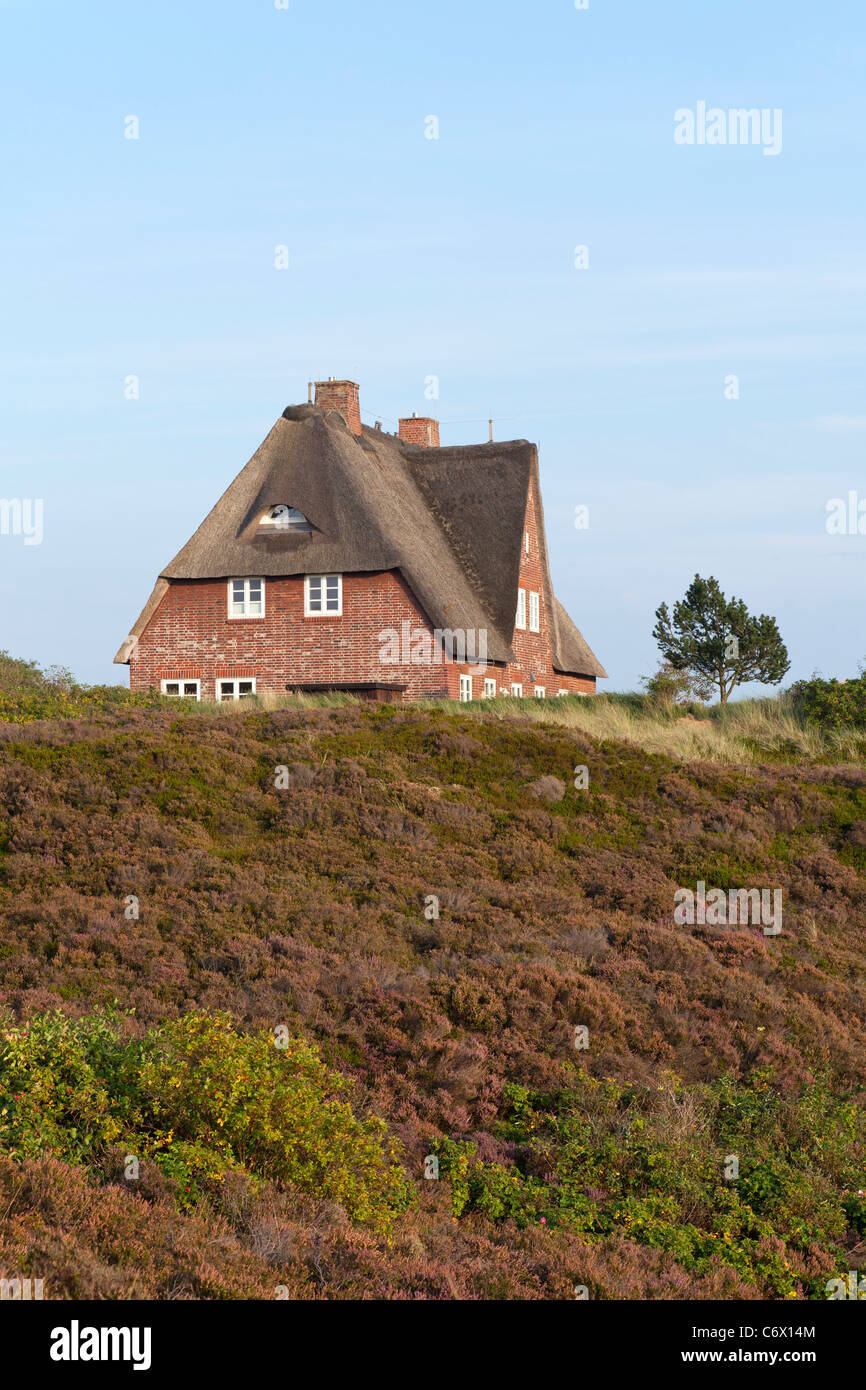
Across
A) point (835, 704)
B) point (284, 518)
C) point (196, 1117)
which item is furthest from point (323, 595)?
point (196, 1117)

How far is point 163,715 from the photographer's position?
25.5 meters

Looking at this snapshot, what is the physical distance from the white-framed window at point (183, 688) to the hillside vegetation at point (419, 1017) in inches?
502

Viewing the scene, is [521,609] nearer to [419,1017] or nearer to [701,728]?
[701,728]

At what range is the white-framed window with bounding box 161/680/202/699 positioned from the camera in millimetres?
35625

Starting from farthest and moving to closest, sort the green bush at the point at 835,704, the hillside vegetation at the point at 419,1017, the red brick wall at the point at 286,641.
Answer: the red brick wall at the point at 286,641, the green bush at the point at 835,704, the hillside vegetation at the point at 419,1017

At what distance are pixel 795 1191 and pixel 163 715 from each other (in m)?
18.3

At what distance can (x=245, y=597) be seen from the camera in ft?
116

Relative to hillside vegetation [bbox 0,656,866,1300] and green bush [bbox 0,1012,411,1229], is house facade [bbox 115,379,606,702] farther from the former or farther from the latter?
green bush [bbox 0,1012,411,1229]

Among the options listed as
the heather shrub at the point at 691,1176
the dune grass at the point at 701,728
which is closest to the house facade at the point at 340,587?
the dune grass at the point at 701,728

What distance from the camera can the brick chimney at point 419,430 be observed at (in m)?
47.4

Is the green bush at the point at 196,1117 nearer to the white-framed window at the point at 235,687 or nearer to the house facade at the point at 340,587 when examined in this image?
the house facade at the point at 340,587

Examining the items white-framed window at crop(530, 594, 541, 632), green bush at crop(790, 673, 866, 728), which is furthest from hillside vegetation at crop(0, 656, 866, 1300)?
white-framed window at crop(530, 594, 541, 632)

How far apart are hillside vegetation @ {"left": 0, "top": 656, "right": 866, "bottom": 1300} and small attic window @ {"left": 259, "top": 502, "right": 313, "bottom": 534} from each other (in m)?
13.4
